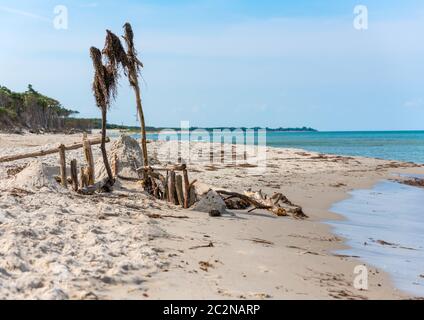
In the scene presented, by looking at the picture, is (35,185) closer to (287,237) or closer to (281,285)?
(287,237)

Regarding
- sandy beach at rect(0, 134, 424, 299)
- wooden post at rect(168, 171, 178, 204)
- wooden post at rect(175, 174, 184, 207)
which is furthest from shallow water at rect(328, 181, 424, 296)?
wooden post at rect(168, 171, 178, 204)

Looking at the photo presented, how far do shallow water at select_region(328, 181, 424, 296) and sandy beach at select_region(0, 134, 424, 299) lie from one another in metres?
0.42

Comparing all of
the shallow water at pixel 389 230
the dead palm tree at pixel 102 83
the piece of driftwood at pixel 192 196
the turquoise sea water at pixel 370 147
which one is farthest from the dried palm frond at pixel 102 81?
the turquoise sea water at pixel 370 147

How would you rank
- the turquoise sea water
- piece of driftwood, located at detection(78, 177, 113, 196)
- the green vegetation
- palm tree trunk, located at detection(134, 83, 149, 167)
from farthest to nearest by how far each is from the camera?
the green vegetation, the turquoise sea water, palm tree trunk, located at detection(134, 83, 149, 167), piece of driftwood, located at detection(78, 177, 113, 196)

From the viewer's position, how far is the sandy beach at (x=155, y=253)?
5602 millimetres

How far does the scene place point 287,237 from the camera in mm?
10055

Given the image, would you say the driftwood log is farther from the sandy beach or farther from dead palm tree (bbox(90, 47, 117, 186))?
dead palm tree (bbox(90, 47, 117, 186))

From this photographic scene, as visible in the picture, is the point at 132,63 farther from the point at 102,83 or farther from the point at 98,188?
the point at 98,188

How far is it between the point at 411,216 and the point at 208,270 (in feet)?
32.6

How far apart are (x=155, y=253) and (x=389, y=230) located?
23.9ft

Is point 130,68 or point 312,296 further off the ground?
point 130,68

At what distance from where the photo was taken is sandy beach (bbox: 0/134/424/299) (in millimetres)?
5602

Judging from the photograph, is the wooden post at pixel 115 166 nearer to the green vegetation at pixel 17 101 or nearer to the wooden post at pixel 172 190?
the wooden post at pixel 172 190
